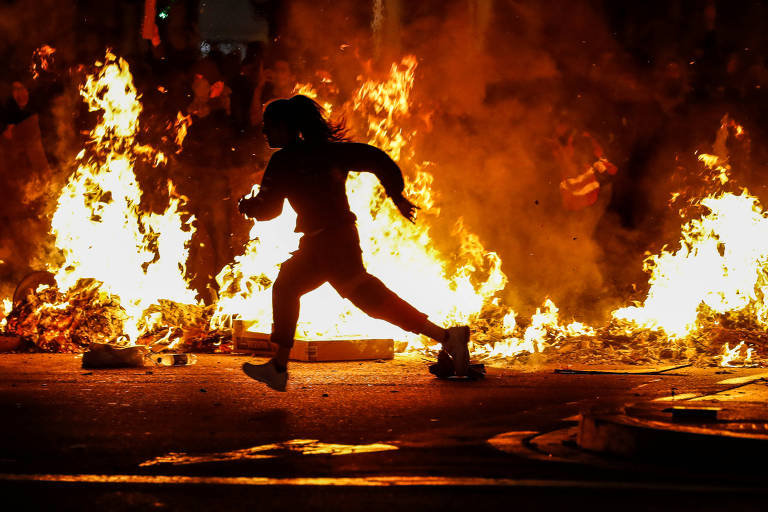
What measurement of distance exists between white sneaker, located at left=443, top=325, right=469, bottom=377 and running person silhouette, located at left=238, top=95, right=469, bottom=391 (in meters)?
0.64

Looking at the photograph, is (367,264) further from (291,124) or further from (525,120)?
(291,124)

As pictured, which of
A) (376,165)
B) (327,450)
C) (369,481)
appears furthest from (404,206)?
(369,481)

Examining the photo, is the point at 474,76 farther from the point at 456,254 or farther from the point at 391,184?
the point at 391,184

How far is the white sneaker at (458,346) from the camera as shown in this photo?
7109mm

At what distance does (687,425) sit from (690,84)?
9.27m

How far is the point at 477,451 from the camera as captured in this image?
443 cm

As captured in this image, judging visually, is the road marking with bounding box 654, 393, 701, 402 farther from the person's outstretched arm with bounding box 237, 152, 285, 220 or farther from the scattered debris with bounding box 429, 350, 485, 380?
the person's outstretched arm with bounding box 237, 152, 285, 220

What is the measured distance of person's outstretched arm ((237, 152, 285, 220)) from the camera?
20.0 ft

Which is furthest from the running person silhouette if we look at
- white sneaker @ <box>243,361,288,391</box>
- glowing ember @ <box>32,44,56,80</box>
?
glowing ember @ <box>32,44,56,80</box>

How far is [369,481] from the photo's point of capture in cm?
371

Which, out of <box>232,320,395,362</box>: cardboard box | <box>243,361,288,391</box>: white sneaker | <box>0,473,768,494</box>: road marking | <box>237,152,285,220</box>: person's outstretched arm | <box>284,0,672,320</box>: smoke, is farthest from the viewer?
<box>284,0,672,320</box>: smoke

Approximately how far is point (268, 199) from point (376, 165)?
71 centimetres

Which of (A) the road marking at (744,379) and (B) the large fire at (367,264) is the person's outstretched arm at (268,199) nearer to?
(A) the road marking at (744,379)

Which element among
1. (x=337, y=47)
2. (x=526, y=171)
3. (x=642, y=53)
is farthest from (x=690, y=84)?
(x=337, y=47)
